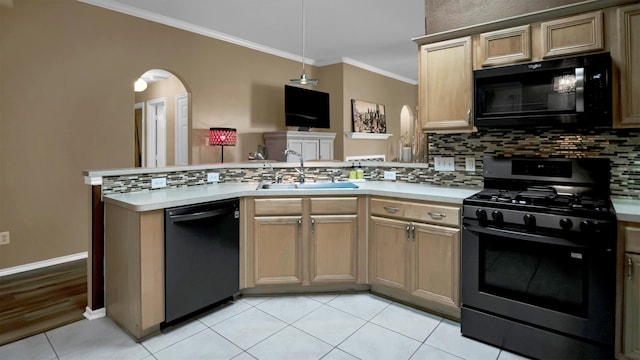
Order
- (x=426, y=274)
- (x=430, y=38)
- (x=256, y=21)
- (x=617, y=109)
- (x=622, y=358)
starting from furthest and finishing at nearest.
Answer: (x=256, y=21), (x=430, y=38), (x=426, y=274), (x=617, y=109), (x=622, y=358)

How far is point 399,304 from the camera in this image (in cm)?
271

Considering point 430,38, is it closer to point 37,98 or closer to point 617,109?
point 617,109

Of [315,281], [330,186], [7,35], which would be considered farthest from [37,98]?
[315,281]

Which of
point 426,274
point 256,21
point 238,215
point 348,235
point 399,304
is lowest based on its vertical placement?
point 399,304

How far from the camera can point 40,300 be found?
2.78 m

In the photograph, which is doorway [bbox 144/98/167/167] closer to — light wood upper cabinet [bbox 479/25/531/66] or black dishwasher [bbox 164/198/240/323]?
black dishwasher [bbox 164/198/240/323]

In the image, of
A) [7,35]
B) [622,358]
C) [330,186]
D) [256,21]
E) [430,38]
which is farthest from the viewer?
[256,21]

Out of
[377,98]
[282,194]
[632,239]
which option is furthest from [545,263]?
[377,98]

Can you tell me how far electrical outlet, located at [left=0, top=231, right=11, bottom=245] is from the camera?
3322 millimetres

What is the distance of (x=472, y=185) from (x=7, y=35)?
434 centimetres

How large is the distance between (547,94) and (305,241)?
1.93 meters

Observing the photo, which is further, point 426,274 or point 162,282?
point 426,274

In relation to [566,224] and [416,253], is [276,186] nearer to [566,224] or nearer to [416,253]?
[416,253]

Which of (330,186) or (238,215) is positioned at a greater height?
(330,186)
